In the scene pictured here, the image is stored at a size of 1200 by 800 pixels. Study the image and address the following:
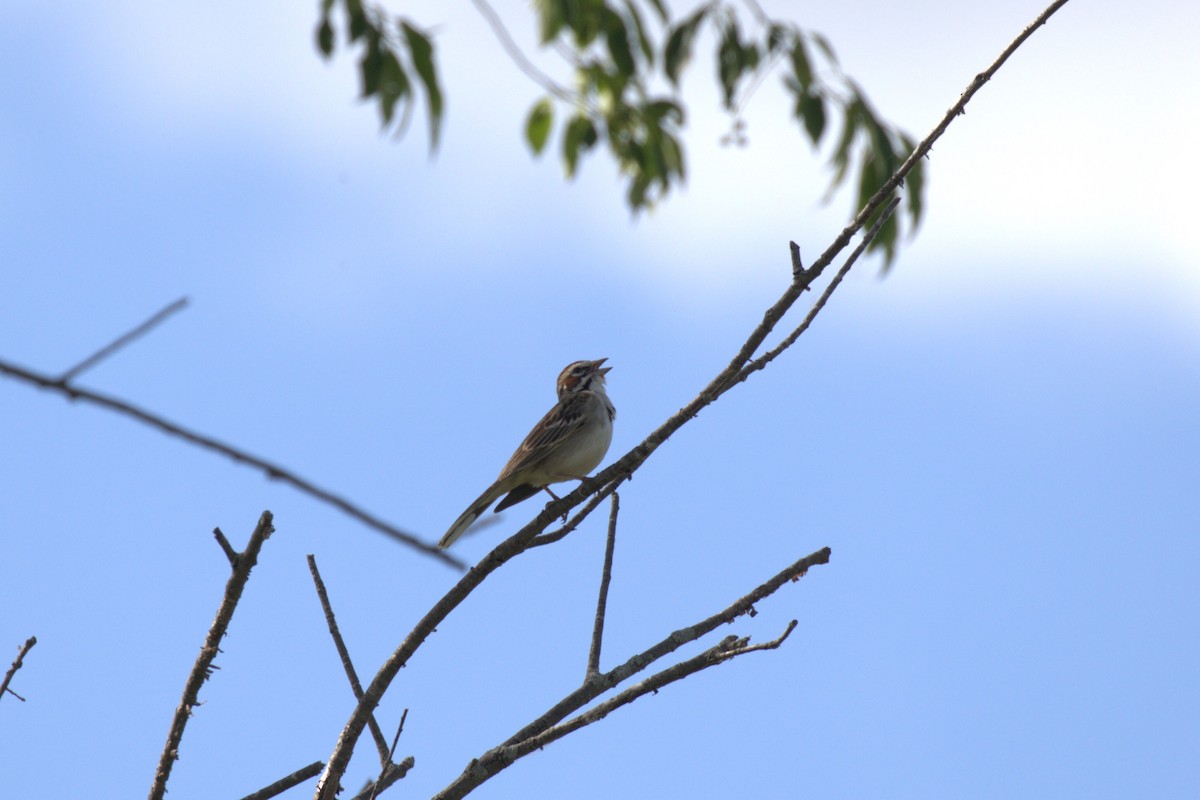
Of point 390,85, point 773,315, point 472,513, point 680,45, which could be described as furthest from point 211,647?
point 472,513

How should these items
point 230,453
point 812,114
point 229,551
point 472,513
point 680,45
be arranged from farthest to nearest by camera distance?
1. point 472,513
2. point 812,114
3. point 680,45
4. point 229,551
5. point 230,453

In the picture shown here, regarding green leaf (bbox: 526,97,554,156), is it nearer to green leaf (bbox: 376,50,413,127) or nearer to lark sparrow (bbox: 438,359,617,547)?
green leaf (bbox: 376,50,413,127)

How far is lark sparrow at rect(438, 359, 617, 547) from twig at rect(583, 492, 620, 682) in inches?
160

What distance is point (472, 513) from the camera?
28.0ft

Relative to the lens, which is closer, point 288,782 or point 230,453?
point 230,453

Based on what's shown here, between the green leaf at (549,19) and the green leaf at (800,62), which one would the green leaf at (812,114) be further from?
the green leaf at (549,19)

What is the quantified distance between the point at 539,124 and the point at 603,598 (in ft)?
7.77

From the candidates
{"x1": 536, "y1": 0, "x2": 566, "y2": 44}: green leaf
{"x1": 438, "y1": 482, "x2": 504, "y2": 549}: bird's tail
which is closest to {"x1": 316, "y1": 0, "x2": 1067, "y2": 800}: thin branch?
{"x1": 536, "y1": 0, "x2": 566, "y2": 44}: green leaf

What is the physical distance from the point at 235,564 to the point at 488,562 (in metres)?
0.96

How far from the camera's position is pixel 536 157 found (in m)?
5.66

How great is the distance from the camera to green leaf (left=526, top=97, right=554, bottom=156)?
571 centimetres

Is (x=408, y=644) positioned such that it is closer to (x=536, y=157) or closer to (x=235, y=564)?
(x=235, y=564)

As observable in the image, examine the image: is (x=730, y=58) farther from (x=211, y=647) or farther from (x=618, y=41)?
(x=211, y=647)

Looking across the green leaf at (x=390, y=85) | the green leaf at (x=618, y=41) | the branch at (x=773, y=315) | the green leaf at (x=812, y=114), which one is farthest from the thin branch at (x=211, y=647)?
the green leaf at (x=812, y=114)
